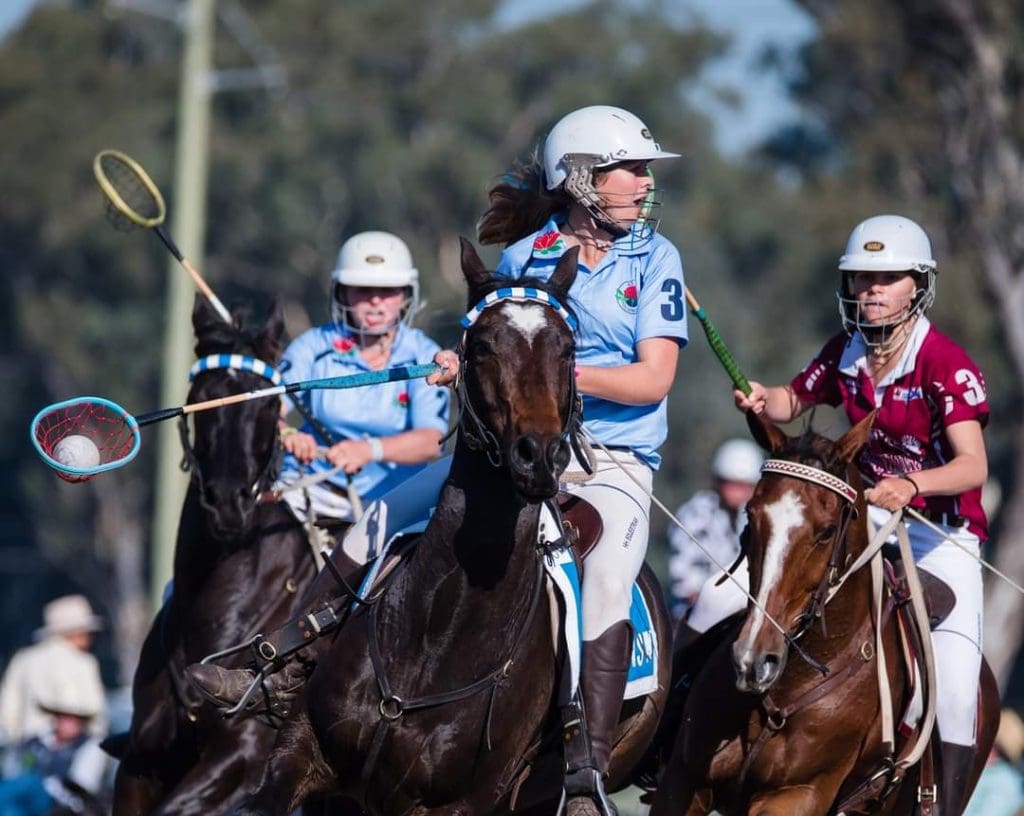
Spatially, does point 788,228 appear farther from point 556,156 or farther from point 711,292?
point 556,156

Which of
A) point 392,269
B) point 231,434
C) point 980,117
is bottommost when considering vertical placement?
point 231,434

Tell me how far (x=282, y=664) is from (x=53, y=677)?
808 centimetres

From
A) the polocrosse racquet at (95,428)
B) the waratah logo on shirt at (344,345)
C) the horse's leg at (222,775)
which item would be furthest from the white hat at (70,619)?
the polocrosse racquet at (95,428)

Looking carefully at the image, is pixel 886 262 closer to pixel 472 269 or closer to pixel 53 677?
pixel 472 269

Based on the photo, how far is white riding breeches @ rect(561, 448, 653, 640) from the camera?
→ 689cm

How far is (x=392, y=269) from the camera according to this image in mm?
9867

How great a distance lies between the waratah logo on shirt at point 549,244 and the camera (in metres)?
7.17

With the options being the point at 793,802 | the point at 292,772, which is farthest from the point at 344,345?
the point at 292,772

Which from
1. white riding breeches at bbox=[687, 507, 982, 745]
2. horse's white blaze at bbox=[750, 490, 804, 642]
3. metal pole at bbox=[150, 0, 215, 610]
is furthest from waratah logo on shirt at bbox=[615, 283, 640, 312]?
metal pole at bbox=[150, 0, 215, 610]

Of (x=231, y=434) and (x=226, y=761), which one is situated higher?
(x=231, y=434)

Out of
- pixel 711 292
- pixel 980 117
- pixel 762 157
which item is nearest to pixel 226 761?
pixel 980 117

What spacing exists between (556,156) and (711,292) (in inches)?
1358

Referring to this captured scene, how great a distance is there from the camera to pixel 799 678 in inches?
298

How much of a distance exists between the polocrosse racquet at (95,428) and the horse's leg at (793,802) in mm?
2299
